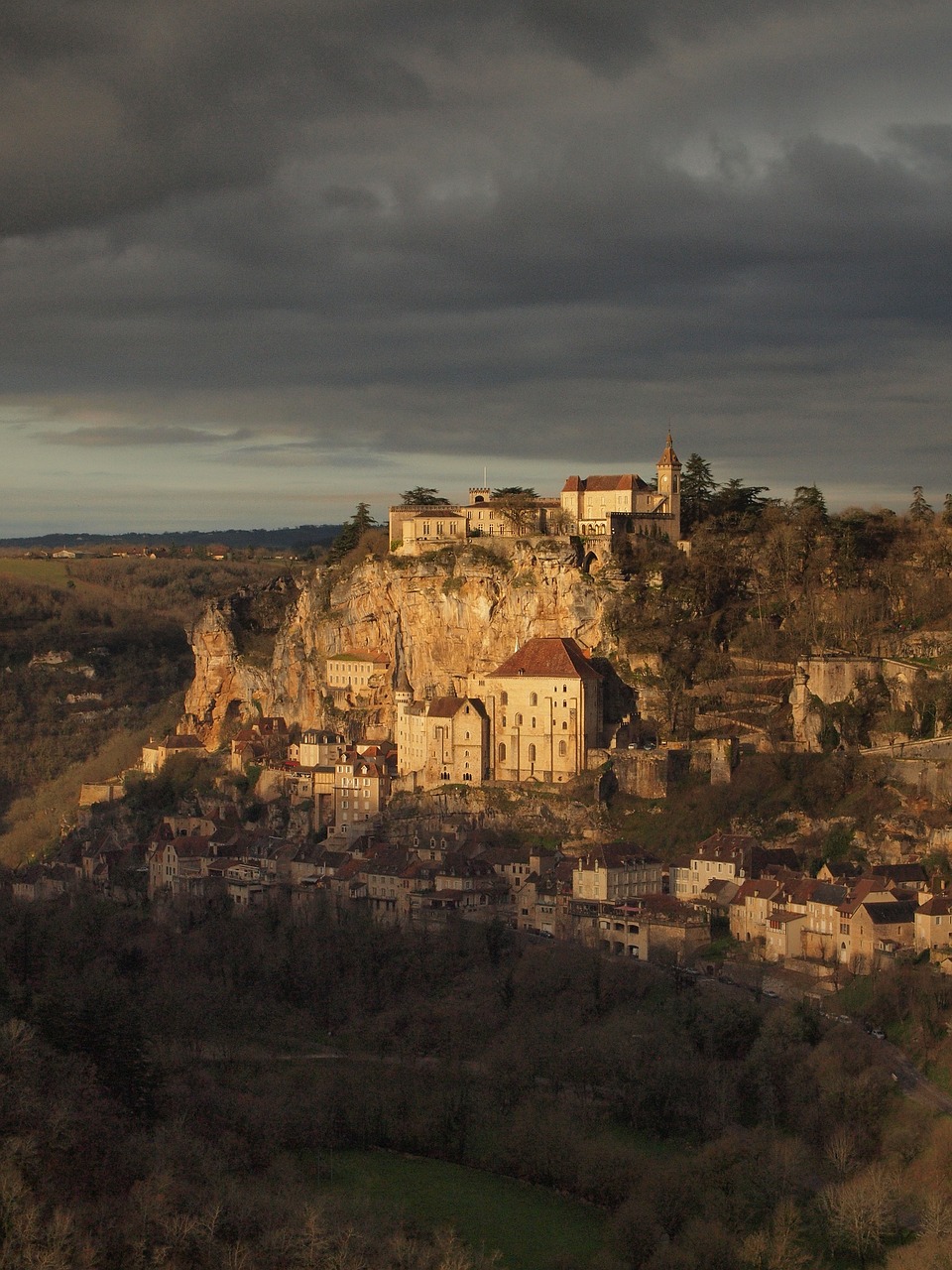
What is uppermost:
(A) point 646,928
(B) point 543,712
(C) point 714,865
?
(B) point 543,712

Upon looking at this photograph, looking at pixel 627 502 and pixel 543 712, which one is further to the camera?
pixel 627 502

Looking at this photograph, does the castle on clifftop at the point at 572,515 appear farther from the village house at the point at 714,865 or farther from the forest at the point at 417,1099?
the forest at the point at 417,1099

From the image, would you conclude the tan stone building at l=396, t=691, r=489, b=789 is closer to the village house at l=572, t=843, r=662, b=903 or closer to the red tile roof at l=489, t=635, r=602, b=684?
the red tile roof at l=489, t=635, r=602, b=684

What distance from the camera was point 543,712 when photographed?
72.9 m

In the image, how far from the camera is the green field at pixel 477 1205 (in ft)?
148

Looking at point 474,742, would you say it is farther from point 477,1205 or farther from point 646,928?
point 477,1205

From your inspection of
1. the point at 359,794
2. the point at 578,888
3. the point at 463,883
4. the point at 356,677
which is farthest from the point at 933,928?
the point at 356,677

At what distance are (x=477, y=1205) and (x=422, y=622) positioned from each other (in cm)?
3638

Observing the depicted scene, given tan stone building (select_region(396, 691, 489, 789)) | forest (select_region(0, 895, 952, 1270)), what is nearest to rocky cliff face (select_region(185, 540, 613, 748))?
tan stone building (select_region(396, 691, 489, 789))

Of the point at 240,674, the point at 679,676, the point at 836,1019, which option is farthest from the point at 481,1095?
the point at 240,674

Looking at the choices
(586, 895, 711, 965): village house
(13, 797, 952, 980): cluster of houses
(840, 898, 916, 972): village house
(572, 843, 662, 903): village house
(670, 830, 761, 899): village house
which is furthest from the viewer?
(572, 843, 662, 903): village house

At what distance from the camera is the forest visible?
41531 millimetres

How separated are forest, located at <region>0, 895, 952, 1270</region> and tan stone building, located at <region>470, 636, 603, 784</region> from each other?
10.5m

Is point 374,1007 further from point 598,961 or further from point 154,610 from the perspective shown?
point 154,610
